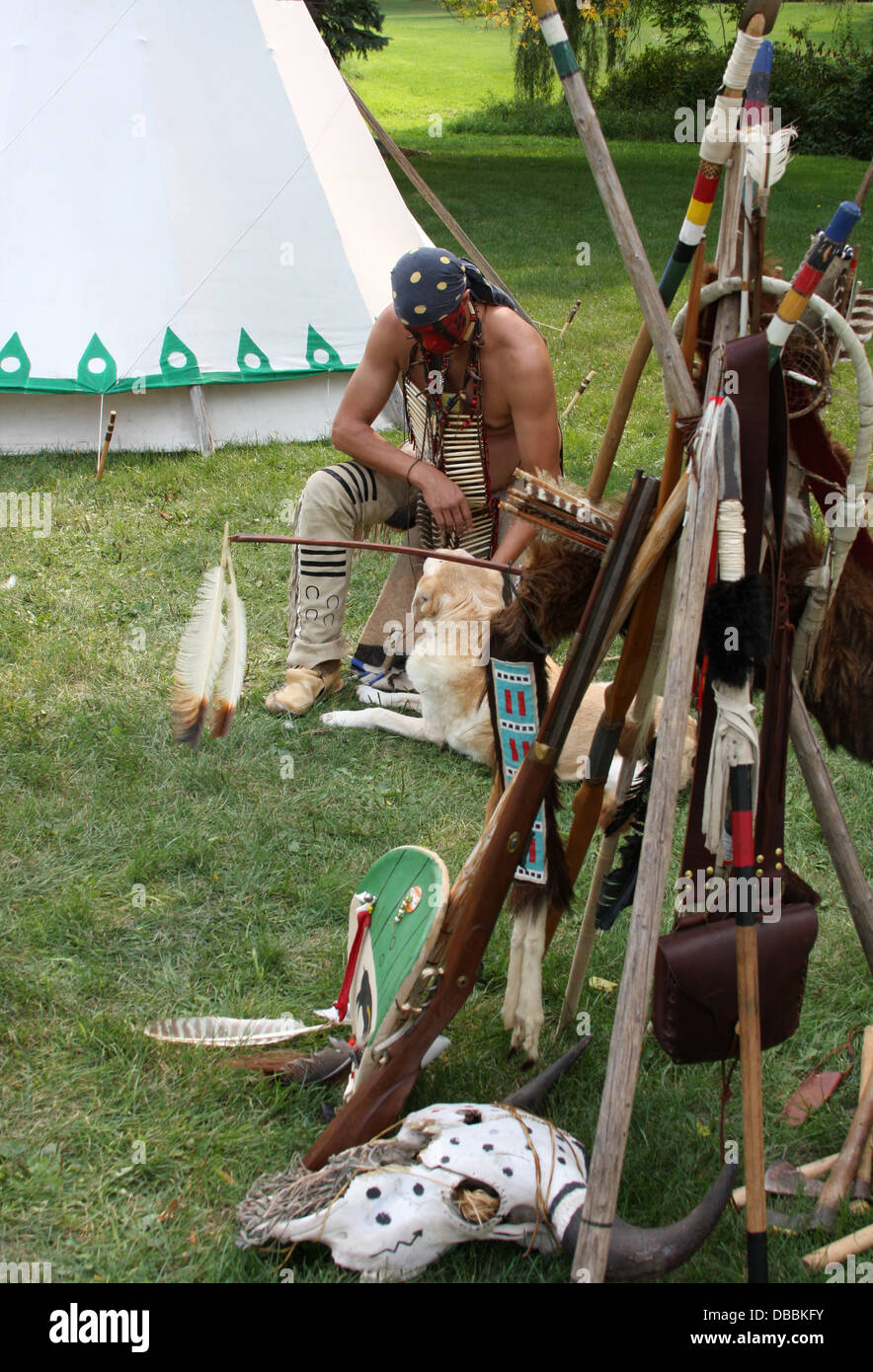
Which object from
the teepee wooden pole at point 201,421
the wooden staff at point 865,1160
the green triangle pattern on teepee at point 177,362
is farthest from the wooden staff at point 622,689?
the green triangle pattern on teepee at point 177,362

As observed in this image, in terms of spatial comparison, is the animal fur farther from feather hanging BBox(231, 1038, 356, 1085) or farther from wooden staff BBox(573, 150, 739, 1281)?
feather hanging BBox(231, 1038, 356, 1085)

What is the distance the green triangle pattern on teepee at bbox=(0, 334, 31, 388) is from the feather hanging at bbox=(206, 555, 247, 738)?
16.3 feet

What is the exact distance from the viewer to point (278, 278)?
6961 mm

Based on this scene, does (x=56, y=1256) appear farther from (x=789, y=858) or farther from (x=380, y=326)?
(x=380, y=326)

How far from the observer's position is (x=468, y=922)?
218 cm

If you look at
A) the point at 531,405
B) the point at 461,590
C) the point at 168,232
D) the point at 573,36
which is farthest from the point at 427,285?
the point at 573,36

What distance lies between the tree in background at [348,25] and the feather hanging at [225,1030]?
46.4 feet

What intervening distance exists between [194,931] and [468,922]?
3.76ft

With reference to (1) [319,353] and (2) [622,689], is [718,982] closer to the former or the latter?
(2) [622,689]

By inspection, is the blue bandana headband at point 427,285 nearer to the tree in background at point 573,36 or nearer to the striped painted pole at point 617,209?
the striped painted pole at point 617,209

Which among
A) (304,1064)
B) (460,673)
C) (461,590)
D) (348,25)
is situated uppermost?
(348,25)

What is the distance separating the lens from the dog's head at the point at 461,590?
382 cm

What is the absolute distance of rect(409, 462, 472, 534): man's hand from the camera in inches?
149

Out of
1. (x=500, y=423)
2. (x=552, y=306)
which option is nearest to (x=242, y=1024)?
(x=500, y=423)
